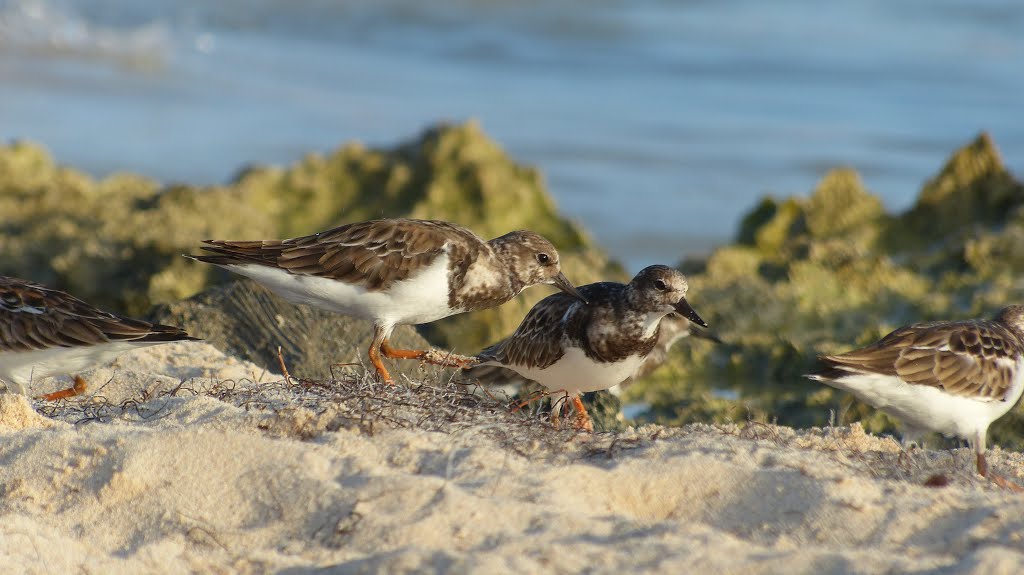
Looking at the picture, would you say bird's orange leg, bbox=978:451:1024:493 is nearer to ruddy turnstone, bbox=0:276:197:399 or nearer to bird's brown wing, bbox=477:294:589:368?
bird's brown wing, bbox=477:294:589:368

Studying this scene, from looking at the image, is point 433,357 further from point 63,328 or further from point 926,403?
point 926,403

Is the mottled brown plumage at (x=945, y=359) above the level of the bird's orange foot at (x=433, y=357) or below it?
above

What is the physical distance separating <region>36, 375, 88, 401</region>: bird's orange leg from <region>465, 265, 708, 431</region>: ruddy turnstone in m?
2.29

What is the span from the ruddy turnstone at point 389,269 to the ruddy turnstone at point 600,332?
8.4 inches

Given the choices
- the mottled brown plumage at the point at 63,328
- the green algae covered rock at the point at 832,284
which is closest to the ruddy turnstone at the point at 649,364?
the green algae covered rock at the point at 832,284

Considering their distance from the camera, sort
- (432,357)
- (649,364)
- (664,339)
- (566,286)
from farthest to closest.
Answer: (664,339) → (649,364) → (566,286) → (432,357)

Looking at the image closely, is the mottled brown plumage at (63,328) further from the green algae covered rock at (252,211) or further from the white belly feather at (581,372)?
the green algae covered rock at (252,211)

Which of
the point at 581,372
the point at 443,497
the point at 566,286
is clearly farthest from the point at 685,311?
the point at 443,497

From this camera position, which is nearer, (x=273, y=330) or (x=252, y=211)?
(x=273, y=330)

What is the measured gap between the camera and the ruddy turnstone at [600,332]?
6.17 metres

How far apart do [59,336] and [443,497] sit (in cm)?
271

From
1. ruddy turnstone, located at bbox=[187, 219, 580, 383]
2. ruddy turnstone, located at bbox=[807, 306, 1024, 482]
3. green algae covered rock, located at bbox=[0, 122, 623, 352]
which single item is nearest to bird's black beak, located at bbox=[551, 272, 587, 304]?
ruddy turnstone, located at bbox=[187, 219, 580, 383]

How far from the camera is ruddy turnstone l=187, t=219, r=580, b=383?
630 cm

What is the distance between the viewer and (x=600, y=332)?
20.3ft
